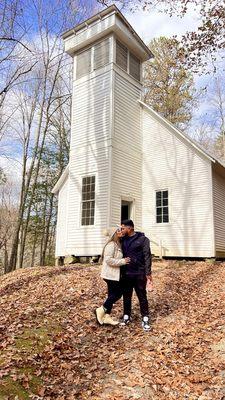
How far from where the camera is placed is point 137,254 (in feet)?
20.6

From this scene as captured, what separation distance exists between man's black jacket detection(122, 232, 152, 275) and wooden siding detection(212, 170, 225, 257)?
9484mm

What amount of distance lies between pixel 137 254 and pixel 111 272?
1.98ft

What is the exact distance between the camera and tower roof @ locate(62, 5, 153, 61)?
1617 cm

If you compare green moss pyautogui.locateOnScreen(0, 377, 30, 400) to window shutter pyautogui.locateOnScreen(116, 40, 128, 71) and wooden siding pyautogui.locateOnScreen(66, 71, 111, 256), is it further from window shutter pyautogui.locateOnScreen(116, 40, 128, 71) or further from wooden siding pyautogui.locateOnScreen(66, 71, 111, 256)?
window shutter pyautogui.locateOnScreen(116, 40, 128, 71)

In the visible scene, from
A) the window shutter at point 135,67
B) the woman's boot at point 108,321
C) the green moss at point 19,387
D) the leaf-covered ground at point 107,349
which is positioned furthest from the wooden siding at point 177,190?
the green moss at point 19,387

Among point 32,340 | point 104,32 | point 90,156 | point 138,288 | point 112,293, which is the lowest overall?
point 32,340

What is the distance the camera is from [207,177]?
15156 millimetres

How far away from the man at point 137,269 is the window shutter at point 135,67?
1344cm

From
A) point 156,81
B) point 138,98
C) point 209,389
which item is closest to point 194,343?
point 209,389

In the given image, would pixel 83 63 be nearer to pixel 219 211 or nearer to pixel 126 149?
pixel 126 149

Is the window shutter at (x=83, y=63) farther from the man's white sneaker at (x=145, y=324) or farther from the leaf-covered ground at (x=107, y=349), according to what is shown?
the man's white sneaker at (x=145, y=324)

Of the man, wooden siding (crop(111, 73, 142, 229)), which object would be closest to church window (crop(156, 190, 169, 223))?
wooden siding (crop(111, 73, 142, 229))

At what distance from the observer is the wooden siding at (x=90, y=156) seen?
15195mm

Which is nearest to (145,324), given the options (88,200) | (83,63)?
(88,200)
